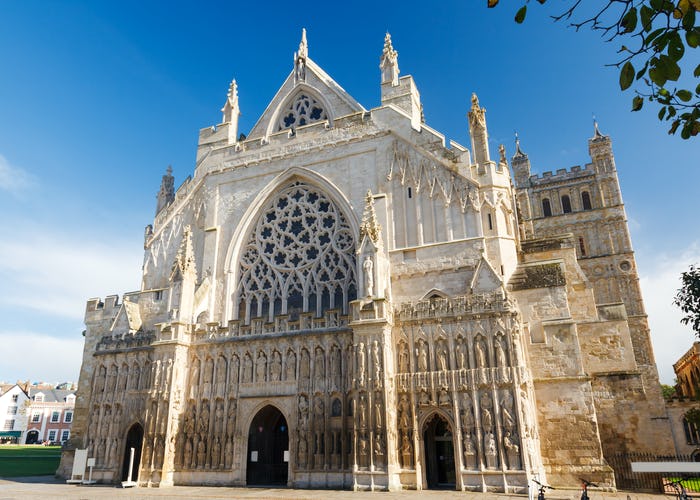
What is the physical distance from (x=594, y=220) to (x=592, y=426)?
97.1 feet

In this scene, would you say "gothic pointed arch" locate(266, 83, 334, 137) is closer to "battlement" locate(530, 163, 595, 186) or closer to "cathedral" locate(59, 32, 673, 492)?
"cathedral" locate(59, 32, 673, 492)

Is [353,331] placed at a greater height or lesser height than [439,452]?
greater

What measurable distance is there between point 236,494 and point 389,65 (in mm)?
18779

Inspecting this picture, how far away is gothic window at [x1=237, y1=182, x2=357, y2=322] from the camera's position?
2078 centimetres

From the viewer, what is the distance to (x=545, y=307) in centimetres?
1705

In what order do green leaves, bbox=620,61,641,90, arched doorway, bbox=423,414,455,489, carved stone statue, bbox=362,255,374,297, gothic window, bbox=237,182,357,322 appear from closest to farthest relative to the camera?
green leaves, bbox=620,61,641,90, arched doorway, bbox=423,414,455,489, carved stone statue, bbox=362,255,374,297, gothic window, bbox=237,182,357,322

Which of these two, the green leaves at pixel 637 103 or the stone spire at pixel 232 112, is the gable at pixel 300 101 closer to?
the stone spire at pixel 232 112

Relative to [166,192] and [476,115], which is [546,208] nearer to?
[476,115]

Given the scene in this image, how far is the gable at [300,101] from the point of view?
24609mm

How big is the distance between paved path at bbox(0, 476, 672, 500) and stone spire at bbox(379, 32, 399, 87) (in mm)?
16848

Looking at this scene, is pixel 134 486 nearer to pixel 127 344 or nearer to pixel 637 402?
pixel 127 344

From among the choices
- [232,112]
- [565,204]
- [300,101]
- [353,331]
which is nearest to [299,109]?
[300,101]

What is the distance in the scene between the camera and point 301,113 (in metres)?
25.3

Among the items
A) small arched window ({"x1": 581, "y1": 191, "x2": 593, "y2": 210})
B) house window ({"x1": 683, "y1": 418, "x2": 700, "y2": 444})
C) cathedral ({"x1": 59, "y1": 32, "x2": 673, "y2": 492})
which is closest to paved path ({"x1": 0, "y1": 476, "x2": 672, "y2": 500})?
cathedral ({"x1": 59, "y1": 32, "x2": 673, "y2": 492})
